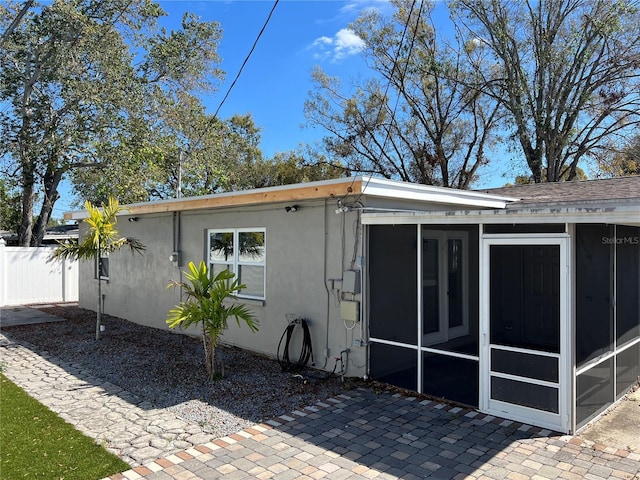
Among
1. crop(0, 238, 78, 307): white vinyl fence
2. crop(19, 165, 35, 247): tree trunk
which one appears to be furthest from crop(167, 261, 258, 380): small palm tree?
crop(19, 165, 35, 247): tree trunk

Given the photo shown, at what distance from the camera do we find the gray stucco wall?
6.51m

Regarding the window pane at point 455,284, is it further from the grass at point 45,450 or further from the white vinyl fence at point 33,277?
the white vinyl fence at point 33,277

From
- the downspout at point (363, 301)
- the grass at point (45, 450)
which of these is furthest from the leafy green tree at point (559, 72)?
the grass at point (45, 450)

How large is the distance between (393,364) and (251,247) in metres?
3.14

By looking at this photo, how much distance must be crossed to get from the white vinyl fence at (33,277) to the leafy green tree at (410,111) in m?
13.2

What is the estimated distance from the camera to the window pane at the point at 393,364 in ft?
20.3

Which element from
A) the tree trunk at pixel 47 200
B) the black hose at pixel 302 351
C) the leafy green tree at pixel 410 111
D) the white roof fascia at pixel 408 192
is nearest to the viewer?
the white roof fascia at pixel 408 192

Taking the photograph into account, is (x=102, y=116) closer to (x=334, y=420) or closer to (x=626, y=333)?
(x=334, y=420)

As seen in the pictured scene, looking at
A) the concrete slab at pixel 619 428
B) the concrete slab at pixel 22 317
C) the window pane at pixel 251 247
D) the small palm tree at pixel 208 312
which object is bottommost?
the concrete slab at pixel 619 428

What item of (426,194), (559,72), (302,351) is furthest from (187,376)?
(559,72)

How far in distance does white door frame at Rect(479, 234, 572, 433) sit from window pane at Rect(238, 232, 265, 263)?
3829 millimetres

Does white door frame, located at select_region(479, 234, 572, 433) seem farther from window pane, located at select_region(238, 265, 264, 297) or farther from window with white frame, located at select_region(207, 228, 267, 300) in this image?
window pane, located at select_region(238, 265, 264, 297)

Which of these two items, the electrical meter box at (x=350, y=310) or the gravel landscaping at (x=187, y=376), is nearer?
the gravel landscaping at (x=187, y=376)

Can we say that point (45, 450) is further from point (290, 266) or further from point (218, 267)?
point (218, 267)
